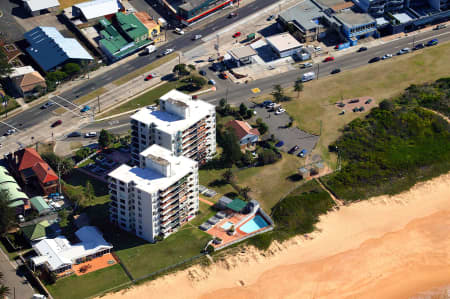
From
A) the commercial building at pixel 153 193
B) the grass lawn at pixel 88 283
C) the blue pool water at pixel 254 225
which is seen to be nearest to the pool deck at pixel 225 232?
the blue pool water at pixel 254 225

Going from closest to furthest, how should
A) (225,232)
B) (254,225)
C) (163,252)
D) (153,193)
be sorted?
(153,193), (163,252), (225,232), (254,225)

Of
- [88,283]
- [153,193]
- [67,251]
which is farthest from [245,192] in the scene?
[67,251]

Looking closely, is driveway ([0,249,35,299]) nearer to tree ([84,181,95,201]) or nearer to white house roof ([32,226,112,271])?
white house roof ([32,226,112,271])

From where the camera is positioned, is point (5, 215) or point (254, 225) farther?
point (254, 225)

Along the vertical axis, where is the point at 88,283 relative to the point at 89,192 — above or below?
below

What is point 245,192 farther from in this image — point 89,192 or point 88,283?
point 88,283

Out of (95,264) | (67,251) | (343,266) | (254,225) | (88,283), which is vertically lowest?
(343,266)

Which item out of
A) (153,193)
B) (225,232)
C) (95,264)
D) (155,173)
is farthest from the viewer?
(225,232)

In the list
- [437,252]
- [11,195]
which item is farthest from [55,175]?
[437,252]
